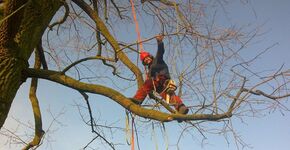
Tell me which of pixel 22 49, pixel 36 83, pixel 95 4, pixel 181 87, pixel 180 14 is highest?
pixel 95 4

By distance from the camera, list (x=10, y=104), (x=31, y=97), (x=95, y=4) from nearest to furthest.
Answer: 1. (x=10, y=104)
2. (x=31, y=97)
3. (x=95, y=4)

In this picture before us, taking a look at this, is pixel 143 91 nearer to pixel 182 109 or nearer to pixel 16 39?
pixel 182 109

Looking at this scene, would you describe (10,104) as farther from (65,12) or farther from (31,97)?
(65,12)

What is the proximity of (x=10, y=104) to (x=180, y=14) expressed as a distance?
2.06 metres

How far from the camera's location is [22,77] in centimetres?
350

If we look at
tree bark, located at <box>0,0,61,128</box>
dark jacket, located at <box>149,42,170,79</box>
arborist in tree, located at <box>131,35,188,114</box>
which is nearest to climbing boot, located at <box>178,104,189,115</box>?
arborist in tree, located at <box>131,35,188,114</box>

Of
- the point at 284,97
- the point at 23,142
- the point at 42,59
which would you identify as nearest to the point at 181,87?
the point at 284,97

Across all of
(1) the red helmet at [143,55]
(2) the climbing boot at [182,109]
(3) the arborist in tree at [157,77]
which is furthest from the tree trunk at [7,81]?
(1) the red helmet at [143,55]

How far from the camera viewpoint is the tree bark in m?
3.20

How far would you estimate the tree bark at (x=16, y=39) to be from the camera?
126 inches

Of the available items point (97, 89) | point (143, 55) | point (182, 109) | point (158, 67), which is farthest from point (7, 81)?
point (158, 67)

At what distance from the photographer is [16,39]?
130 inches

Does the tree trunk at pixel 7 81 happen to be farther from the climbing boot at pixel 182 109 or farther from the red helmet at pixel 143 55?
the red helmet at pixel 143 55

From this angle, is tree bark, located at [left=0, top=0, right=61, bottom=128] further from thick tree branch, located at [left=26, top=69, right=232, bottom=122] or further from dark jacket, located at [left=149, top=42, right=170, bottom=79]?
dark jacket, located at [left=149, top=42, right=170, bottom=79]
